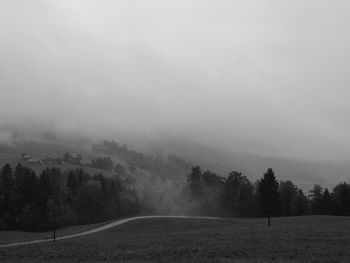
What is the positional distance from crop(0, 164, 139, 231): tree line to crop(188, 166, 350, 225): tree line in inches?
840

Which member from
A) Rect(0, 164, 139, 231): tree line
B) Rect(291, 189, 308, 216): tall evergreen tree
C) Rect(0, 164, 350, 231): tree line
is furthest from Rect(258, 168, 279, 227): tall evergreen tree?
Rect(291, 189, 308, 216): tall evergreen tree

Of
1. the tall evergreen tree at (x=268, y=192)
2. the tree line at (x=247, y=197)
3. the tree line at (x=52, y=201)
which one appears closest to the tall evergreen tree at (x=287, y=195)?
the tree line at (x=247, y=197)

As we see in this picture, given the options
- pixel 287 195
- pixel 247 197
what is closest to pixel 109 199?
pixel 247 197

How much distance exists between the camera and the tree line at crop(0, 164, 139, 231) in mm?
117125

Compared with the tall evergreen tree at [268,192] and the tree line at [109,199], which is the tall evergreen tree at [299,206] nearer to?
the tree line at [109,199]

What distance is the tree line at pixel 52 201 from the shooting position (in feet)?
384

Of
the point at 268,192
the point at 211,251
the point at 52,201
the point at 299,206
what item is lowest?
the point at 299,206

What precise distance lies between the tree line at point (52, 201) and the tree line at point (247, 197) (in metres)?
21.3

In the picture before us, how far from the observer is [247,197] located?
5394 inches

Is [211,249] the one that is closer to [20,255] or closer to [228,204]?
[20,255]

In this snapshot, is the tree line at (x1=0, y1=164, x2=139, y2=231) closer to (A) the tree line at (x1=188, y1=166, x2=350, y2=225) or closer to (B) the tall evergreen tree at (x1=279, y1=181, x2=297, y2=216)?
(A) the tree line at (x1=188, y1=166, x2=350, y2=225)

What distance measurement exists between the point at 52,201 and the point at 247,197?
178 ft

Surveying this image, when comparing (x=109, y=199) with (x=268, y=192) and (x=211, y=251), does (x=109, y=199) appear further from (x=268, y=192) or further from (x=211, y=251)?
(x=211, y=251)

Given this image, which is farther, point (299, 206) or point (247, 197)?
point (247, 197)
